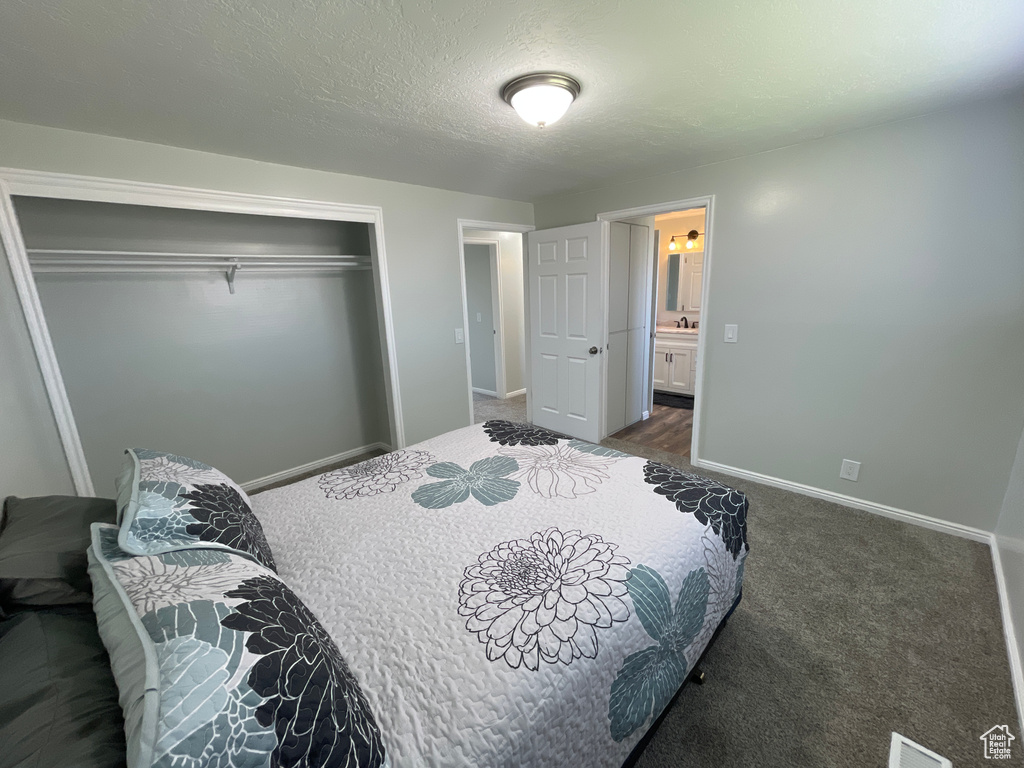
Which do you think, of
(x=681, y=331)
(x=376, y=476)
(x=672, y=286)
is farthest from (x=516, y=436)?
(x=672, y=286)

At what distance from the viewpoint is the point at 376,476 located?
1884 mm

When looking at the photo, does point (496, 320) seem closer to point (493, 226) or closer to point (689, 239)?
point (493, 226)

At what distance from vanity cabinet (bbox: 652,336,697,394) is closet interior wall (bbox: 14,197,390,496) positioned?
3.50 m

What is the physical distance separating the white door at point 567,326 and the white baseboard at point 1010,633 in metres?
2.46

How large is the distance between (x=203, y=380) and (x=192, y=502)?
7.24 feet

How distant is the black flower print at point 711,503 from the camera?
1.48 m

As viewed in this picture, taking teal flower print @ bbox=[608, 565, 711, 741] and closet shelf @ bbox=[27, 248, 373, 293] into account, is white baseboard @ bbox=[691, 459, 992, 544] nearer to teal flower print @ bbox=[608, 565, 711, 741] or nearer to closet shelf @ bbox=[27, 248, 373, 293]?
teal flower print @ bbox=[608, 565, 711, 741]

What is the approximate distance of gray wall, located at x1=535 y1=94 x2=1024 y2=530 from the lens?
2057 millimetres

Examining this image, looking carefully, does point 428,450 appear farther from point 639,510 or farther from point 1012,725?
point 1012,725

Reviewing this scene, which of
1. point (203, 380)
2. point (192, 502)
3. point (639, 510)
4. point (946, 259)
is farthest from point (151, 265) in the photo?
point (946, 259)

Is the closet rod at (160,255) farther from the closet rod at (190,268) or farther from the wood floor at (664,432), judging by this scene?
the wood floor at (664,432)

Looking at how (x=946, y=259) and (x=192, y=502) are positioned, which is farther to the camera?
(x=946, y=259)

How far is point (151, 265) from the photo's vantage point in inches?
101

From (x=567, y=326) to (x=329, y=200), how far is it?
2.20m
